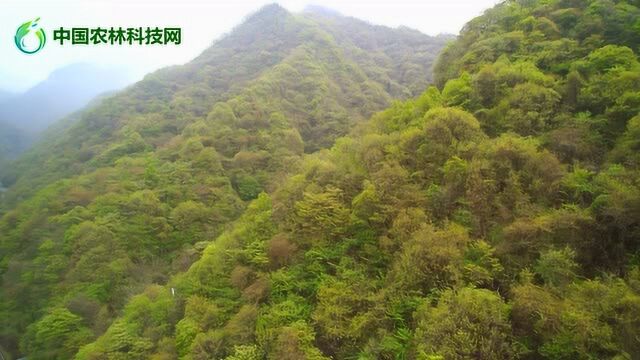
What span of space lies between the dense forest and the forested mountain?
20 centimetres

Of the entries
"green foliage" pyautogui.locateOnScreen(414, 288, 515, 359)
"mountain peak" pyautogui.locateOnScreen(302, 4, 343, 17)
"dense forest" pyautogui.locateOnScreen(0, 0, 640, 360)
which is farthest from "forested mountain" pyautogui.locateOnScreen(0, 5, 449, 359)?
"mountain peak" pyautogui.locateOnScreen(302, 4, 343, 17)

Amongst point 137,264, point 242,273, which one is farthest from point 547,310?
point 137,264

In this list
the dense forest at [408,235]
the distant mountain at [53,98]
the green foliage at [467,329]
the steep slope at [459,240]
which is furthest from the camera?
the distant mountain at [53,98]

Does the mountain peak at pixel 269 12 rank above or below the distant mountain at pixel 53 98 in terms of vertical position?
above

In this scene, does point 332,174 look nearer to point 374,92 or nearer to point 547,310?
point 547,310

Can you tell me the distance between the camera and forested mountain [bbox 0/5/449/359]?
86.7 feet

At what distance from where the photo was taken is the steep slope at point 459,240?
11.2m

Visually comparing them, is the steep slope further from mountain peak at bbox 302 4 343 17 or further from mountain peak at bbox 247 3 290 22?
mountain peak at bbox 302 4 343 17

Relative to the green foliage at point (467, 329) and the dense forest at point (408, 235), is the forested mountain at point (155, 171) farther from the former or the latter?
the green foliage at point (467, 329)

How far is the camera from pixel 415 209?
51.0 ft

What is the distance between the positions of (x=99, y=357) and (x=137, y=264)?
1019 centimetres

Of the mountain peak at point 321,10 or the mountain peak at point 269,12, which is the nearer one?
the mountain peak at point 269,12

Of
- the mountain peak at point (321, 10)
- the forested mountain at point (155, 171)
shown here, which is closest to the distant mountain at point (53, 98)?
the forested mountain at point (155, 171)

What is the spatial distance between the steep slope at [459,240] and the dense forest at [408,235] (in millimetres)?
74
